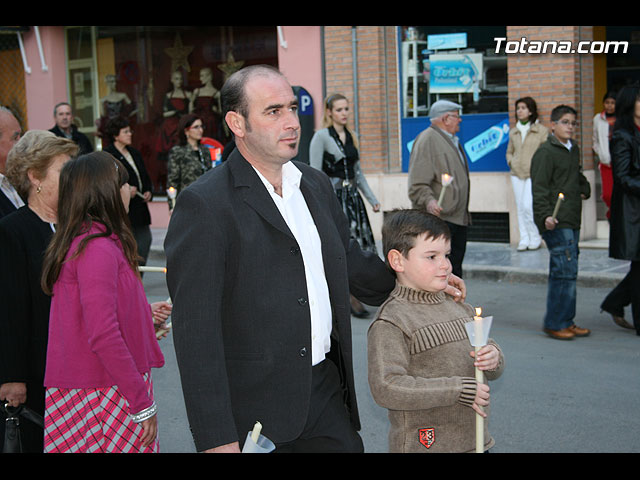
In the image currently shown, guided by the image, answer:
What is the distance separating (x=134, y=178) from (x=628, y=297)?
5151 millimetres

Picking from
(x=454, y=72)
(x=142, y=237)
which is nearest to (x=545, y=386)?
(x=142, y=237)

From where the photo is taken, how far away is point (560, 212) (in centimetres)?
764

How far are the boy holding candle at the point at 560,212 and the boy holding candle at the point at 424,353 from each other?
4499 mm

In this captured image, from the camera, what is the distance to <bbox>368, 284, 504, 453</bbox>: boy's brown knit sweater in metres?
3.08

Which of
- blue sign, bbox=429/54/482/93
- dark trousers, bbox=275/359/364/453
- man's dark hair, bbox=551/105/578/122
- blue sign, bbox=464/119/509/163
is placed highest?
blue sign, bbox=429/54/482/93

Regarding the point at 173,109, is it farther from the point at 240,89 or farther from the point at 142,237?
the point at 240,89

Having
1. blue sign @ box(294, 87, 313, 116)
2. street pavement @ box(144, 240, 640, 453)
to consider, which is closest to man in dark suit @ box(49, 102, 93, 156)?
street pavement @ box(144, 240, 640, 453)

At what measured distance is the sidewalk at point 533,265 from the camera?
1010 centimetres

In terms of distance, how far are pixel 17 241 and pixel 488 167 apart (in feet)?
34.2

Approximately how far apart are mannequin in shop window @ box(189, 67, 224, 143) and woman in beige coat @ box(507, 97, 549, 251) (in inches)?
238

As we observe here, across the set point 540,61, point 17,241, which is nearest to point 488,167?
point 540,61

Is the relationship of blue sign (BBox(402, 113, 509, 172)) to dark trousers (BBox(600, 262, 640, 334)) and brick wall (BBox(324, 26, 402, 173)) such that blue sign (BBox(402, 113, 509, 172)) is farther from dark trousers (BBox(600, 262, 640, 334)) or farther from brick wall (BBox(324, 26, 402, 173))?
dark trousers (BBox(600, 262, 640, 334))

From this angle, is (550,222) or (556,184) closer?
(550,222)

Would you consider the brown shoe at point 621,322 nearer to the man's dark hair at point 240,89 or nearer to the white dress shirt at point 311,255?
the white dress shirt at point 311,255
